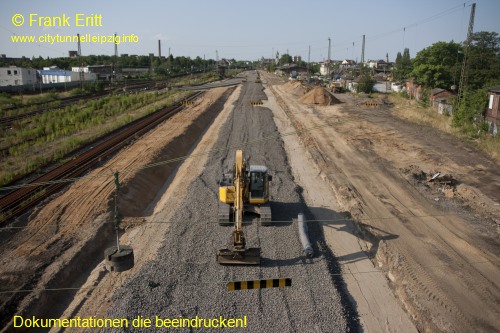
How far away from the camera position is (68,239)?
1575 cm

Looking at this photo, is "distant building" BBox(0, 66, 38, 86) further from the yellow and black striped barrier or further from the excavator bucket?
the yellow and black striped barrier

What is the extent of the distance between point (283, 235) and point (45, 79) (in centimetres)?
8751

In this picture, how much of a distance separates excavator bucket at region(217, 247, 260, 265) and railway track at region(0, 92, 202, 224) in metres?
6.60

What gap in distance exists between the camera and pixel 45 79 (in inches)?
3494

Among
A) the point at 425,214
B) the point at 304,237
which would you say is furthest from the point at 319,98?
the point at 304,237

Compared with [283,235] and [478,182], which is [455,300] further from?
[478,182]

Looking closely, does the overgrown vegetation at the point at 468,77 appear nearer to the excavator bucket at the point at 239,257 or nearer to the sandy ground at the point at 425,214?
the sandy ground at the point at 425,214

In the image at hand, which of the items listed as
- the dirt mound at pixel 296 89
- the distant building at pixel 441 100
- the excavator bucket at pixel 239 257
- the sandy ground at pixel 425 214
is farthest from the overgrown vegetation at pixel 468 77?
the excavator bucket at pixel 239 257

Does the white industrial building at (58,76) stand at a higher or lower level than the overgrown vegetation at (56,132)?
higher

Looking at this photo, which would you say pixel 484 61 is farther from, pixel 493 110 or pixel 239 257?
pixel 239 257

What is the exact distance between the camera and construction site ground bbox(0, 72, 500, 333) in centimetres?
1204

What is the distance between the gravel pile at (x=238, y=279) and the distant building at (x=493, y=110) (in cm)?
2315

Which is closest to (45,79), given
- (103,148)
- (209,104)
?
(209,104)

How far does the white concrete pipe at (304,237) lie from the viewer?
49.1 feet
